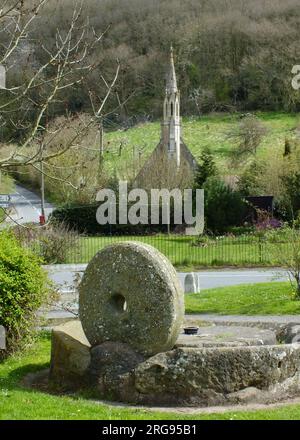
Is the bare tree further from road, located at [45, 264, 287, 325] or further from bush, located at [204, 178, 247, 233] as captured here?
bush, located at [204, 178, 247, 233]

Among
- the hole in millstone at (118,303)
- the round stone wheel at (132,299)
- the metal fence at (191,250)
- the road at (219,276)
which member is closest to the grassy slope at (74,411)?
the round stone wheel at (132,299)

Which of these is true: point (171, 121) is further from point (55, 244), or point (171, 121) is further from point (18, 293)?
point (18, 293)

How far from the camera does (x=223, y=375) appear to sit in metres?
8.45

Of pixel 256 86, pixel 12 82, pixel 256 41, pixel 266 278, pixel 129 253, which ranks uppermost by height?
pixel 256 41

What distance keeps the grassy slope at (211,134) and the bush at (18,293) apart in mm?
Answer: 46576

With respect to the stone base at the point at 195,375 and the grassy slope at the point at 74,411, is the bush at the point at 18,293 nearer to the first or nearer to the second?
the grassy slope at the point at 74,411

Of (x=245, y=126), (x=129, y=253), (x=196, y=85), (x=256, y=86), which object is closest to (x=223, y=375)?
(x=129, y=253)

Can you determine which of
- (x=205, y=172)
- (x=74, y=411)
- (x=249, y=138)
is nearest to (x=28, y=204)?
(x=205, y=172)

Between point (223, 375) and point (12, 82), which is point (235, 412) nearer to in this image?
point (223, 375)

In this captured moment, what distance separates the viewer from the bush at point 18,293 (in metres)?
10.2

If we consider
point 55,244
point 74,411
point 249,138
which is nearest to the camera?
point 74,411

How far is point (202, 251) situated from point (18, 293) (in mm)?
22501

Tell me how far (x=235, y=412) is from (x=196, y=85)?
99.4 meters

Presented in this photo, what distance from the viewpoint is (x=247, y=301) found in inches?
707
